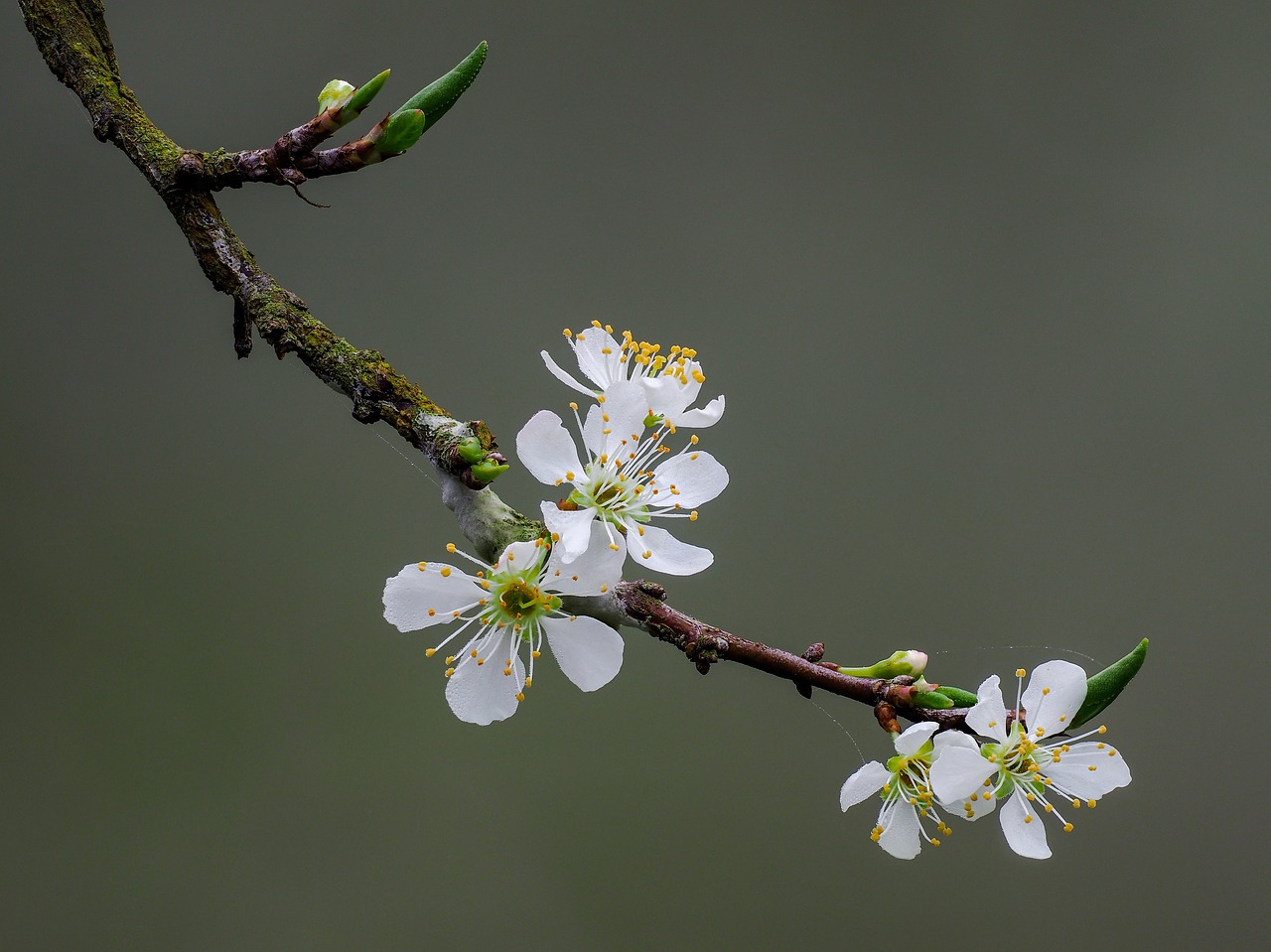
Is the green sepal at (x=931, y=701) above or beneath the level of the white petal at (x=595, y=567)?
beneath

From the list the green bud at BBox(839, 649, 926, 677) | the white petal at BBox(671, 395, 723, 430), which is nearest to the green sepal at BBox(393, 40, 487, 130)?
the white petal at BBox(671, 395, 723, 430)

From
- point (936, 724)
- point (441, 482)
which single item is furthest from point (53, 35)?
point (936, 724)

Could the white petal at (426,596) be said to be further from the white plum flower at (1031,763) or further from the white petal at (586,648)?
the white plum flower at (1031,763)

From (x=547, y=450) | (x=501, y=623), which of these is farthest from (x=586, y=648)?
(x=547, y=450)

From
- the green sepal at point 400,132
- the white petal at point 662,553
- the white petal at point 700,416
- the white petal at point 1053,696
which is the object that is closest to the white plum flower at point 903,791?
the white petal at point 1053,696

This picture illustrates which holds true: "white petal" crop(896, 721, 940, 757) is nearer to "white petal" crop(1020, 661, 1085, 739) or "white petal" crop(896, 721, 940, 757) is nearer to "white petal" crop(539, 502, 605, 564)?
"white petal" crop(1020, 661, 1085, 739)
